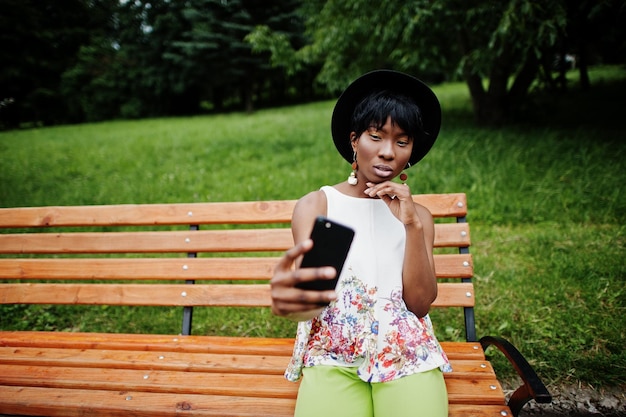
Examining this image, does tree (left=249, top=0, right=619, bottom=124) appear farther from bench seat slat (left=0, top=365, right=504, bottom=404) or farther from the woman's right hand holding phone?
the woman's right hand holding phone

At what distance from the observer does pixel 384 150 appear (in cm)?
158

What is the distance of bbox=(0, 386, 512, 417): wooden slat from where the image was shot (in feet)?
5.45

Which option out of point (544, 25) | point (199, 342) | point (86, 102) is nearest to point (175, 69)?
point (86, 102)

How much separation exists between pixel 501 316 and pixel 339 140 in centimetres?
193

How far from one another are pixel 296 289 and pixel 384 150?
2.25 feet

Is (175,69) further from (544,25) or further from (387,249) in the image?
(387,249)

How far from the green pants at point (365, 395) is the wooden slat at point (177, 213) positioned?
1.02 meters

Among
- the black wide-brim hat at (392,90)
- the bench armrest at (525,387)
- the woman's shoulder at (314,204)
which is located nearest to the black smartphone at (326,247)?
the woman's shoulder at (314,204)

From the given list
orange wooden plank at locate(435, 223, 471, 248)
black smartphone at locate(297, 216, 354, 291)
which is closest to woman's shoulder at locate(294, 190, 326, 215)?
black smartphone at locate(297, 216, 354, 291)

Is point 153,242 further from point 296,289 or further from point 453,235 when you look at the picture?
point 453,235

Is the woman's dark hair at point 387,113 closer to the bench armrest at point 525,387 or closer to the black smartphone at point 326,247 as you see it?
the black smartphone at point 326,247

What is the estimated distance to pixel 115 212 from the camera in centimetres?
255

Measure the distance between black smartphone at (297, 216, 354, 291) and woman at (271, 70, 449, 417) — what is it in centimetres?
26

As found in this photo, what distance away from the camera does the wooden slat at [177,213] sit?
2.37 meters
